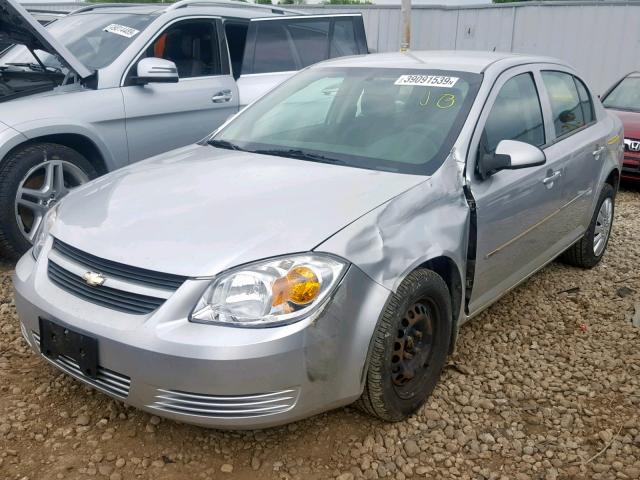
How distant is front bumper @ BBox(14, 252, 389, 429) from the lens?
225 centimetres

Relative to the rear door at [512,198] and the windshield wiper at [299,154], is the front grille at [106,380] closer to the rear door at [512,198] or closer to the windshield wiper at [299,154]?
the windshield wiper at [299,154]

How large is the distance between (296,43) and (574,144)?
323cm

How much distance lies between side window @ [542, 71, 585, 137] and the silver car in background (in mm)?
2650

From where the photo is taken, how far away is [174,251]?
8.00ft

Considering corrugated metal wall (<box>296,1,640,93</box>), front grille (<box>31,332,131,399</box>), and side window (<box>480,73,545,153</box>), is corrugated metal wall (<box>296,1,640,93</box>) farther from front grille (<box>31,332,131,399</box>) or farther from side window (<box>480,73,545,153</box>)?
front grille (<box>31,332,131,399</box>)

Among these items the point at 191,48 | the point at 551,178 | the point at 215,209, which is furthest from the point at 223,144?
the point at 191,48

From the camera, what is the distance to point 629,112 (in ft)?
27.4

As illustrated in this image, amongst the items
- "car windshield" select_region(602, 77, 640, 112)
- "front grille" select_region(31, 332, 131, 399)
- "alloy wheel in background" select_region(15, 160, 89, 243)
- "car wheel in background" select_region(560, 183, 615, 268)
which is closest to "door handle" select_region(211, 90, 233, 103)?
"alloy wheel in background" select_region(15, 160, 89, 243)

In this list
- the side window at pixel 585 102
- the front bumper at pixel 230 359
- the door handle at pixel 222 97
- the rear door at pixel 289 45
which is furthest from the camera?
the rear door at pixel 289 45

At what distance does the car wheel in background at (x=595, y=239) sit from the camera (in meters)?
4.84

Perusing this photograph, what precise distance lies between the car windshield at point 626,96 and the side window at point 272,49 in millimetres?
4821

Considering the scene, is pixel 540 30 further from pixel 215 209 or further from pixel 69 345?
pixel 69 345

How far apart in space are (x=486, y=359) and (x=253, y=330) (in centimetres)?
176

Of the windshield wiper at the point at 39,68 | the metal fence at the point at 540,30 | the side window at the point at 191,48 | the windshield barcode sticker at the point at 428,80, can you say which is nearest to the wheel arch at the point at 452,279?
the windshield barcode sticker at the point at 428,80
